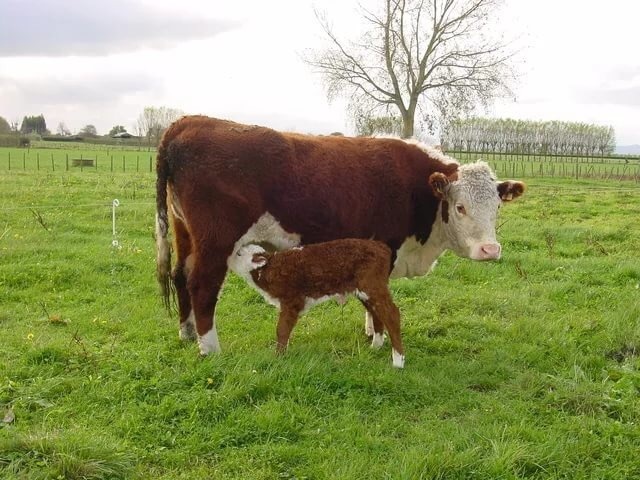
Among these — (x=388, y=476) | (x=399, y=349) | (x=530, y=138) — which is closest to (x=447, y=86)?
(x=399, y=349)

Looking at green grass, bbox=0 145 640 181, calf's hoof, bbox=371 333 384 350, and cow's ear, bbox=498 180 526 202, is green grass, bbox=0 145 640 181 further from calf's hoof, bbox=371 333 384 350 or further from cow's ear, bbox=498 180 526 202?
calf's hoof, bbox=371 333 384 350

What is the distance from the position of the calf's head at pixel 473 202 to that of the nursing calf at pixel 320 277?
1102 millimetres

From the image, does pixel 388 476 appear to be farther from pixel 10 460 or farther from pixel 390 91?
pixel 390 91

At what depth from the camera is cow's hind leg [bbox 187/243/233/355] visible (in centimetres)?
579

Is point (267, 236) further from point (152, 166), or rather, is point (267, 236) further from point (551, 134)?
point (551, 134)

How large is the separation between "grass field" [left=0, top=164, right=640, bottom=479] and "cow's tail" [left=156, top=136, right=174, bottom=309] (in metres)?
0.61

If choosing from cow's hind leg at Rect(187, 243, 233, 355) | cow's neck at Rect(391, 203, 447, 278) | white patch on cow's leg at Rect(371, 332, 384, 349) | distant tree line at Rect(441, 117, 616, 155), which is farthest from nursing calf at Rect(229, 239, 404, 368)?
distant tree line at Rect(441, 117, 616, 155)

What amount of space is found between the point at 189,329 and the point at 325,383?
1949mm

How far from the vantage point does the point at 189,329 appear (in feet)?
21.0

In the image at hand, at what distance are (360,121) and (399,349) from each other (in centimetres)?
2670

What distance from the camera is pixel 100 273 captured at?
8766mm

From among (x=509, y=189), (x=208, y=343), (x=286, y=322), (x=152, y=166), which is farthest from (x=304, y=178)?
(x=152, y=166)

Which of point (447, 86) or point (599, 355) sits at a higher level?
point (447, 86)

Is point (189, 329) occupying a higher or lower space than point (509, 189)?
Answer: lower
